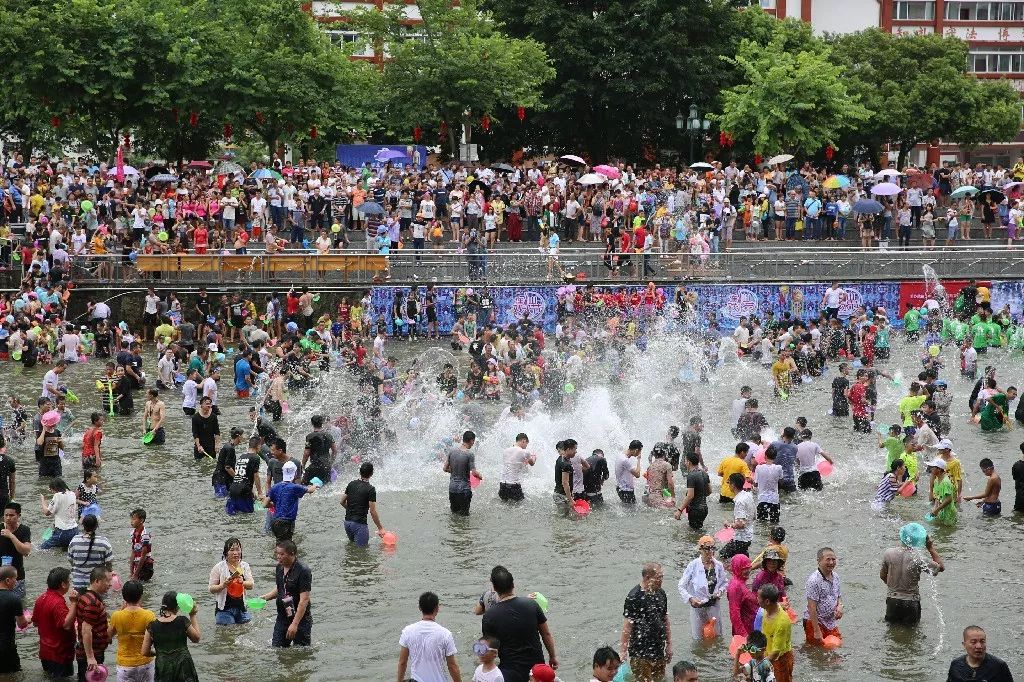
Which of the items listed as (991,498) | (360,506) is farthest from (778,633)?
(991,498)

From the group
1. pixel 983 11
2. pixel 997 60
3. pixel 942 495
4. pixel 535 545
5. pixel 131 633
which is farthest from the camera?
pixel 997 60

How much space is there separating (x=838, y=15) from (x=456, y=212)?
42680mm

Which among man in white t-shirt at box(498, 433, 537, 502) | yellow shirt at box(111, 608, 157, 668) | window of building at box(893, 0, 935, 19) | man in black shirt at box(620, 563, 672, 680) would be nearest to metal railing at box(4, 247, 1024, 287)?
man in white t-shirt at box(498, 433, 537, 502)

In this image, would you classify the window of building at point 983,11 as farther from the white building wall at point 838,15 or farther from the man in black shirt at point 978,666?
the man in black shirt at point 978,666

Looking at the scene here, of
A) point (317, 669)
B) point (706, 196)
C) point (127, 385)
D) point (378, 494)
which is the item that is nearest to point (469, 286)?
point (706, 196)

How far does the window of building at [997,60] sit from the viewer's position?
84.3 metres

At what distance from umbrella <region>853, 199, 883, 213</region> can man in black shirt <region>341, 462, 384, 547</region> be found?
23.2 m

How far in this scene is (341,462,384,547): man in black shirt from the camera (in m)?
18.6

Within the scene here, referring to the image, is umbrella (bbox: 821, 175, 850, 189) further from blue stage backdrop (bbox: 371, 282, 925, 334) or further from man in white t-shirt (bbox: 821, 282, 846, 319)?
man in white t-shirt (bbox: 821, 282, 846, 319)

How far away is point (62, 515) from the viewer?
1869 cm

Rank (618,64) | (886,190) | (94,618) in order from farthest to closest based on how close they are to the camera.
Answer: (618,64)
(886,190)
(94,618)

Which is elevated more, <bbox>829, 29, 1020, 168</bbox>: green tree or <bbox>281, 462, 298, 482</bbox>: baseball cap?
<bbox>829, 29, 1020, 168</bbox>: green tree

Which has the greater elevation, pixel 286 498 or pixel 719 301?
pixel 719 301

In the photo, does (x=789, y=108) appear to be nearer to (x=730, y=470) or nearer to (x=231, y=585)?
(x=730, y=470)
